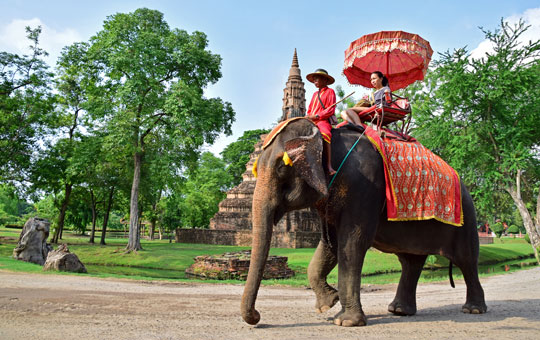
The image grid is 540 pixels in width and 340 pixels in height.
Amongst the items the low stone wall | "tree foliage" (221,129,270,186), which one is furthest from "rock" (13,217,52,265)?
"tree foliage" (221,129,270,186)

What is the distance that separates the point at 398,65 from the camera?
762cm

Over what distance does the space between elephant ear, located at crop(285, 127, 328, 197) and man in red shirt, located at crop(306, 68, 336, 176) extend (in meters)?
0.30

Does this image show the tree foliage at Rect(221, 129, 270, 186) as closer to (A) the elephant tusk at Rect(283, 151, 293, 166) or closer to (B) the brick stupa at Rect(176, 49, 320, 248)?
(B) the brick stupa at Rect(176, 49, 320, 248)

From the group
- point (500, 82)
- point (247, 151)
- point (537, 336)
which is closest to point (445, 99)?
point (500, 82)

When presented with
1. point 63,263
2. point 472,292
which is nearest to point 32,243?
point 63,263

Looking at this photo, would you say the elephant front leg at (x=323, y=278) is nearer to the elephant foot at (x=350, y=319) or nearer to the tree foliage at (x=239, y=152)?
the elephant foot at (x=350, y=319)

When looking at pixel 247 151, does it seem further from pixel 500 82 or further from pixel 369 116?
pixel 369 116

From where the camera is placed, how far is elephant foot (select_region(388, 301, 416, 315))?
603cm

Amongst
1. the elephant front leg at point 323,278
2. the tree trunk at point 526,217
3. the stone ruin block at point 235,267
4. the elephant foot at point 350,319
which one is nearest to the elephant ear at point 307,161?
the elephant front leg at point 323,278

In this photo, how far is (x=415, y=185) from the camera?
564 centimetres

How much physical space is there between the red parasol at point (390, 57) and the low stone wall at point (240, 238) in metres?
21.5

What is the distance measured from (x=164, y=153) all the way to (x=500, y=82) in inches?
664

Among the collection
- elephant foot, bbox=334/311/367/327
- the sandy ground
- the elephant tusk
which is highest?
the elephant tusk

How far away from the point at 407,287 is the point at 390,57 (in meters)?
3.98
